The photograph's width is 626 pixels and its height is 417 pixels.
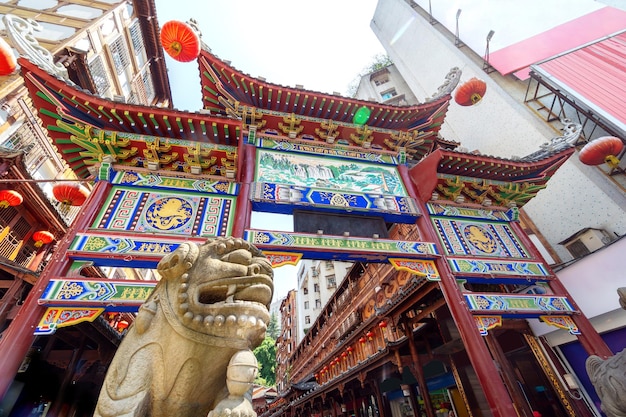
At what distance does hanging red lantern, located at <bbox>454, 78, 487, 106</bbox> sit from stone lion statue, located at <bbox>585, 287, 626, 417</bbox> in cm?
799

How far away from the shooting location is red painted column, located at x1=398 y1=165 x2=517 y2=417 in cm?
411

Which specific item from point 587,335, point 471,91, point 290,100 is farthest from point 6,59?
point 471,91

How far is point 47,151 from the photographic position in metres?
12.8

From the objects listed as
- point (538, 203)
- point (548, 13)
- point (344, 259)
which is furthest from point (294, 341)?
point (548, 13)

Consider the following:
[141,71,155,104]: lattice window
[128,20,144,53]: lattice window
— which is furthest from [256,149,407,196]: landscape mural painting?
[141,71,155,104]: lattice window

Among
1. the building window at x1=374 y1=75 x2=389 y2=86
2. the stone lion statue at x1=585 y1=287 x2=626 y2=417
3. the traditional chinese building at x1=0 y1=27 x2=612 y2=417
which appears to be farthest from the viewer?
the building window at x1=374 y1=75 x2=389 y2=86

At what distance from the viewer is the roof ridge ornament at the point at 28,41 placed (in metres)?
4.58

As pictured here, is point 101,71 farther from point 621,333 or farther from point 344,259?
point 621,333

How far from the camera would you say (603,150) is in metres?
7.65

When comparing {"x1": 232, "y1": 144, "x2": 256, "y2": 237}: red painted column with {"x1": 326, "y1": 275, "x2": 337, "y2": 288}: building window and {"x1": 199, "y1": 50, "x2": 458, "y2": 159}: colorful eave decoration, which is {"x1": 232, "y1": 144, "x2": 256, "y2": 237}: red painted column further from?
{"x1": 326, "y1": 275, "x2": 337, "y2": 288}: building window

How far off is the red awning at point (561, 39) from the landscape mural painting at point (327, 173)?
11.7 meters

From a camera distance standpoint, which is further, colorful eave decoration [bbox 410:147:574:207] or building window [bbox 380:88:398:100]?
building window [bbox 380:88:398:100]

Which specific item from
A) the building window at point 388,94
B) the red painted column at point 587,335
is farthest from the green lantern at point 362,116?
the building window at point 388,94

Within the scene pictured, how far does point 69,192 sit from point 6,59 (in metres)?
2.94
